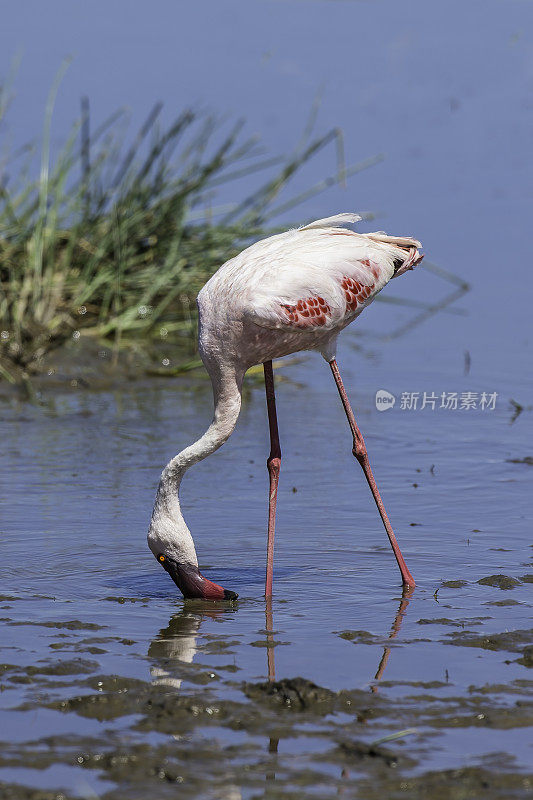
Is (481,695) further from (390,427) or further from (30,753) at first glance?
(390,427)

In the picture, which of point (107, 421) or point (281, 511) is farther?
point (107, 421)

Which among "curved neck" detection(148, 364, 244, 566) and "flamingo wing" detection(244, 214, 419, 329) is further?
"flamingo wing" detection(244, 214, 419, 329)

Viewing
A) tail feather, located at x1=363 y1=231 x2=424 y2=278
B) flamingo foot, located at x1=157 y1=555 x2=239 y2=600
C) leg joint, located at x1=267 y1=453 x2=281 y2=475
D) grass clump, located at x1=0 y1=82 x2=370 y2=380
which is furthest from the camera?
grass clump, located at x1=0 y1=82 x2=370 y2=380

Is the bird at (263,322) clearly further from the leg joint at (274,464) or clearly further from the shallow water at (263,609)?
the shallow water at (263,609)

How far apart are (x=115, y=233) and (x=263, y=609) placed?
598cm

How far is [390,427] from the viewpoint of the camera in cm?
1026

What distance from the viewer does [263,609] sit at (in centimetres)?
641

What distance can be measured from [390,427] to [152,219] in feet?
11.9

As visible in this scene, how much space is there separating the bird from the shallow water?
0.27m

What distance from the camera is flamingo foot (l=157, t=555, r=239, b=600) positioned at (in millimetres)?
6477

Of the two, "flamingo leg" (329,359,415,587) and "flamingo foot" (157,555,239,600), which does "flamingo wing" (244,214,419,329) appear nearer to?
"flamingo leg" (329,359,415,587)

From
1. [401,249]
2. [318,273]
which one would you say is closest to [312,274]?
[318,273]

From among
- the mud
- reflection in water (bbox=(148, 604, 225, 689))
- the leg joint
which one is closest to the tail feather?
the leg joint

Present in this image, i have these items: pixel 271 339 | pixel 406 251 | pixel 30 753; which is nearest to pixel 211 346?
pixel 271 339
